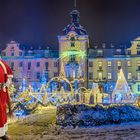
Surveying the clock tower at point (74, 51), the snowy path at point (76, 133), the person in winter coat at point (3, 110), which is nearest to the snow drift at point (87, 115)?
the snowy path at point (76, 133)

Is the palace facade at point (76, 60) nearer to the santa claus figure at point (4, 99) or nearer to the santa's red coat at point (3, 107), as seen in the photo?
the santa claus figure at point (4, 99)

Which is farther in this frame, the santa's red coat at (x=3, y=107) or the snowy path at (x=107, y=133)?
the snowy path at (x=107, y=133)

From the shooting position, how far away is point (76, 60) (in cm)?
6406

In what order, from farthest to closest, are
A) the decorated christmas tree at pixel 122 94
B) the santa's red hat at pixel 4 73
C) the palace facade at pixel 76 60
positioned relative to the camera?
the palace facade at pixel 76 60 < the decorated christmas tree at pixel 122 94 < the santa's red hat at pixel 4 73

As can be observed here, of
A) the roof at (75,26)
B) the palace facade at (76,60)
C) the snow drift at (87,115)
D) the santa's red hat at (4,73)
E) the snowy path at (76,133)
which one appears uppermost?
the roof at (75,26)

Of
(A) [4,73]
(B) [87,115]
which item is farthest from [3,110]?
(B) [87,115]

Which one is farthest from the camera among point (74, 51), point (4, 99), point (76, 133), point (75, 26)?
point (75, 26)

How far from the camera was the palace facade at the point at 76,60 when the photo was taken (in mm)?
63469

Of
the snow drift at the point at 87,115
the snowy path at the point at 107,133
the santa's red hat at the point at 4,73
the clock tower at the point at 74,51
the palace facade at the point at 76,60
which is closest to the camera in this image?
the santa's red hat at the point at 4,73

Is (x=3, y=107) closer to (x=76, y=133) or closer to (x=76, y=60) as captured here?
(x=76, y=133)

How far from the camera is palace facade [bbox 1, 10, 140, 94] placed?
63.5 meters

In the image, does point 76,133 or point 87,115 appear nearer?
point 76,133

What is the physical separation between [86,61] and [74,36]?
16.6 feet

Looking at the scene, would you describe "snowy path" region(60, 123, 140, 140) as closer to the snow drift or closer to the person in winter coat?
the snow drift
